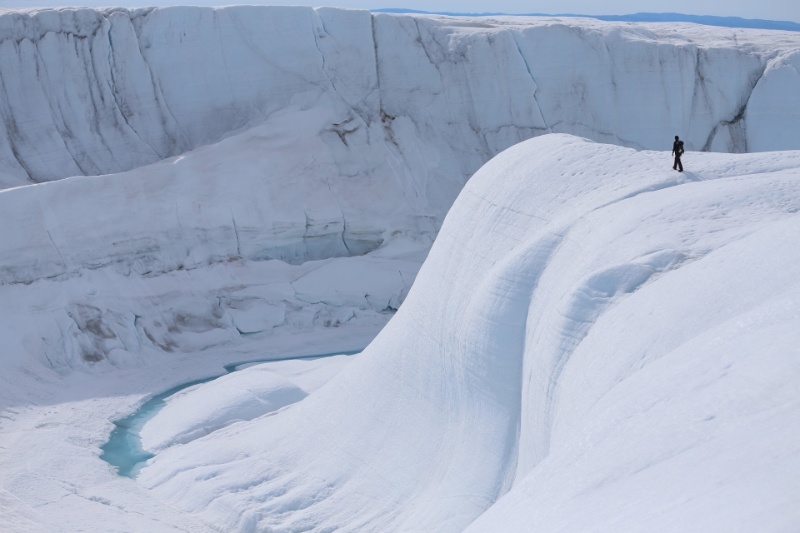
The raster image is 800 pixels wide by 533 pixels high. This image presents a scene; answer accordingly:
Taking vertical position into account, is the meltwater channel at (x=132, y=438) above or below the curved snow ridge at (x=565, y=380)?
below

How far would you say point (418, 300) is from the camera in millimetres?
7812

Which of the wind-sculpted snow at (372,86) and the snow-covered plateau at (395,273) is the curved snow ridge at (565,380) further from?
the wind-sculpted snow at (372,86)

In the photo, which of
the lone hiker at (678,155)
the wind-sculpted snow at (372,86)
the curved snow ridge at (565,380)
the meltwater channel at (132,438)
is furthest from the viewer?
the wind-sculpted snow at (372,86)

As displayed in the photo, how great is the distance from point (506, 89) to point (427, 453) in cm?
968

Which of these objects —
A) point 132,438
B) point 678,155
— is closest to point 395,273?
point 132,438

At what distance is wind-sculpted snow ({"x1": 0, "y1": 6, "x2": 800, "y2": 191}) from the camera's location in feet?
48.3

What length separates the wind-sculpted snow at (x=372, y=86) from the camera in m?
14.7

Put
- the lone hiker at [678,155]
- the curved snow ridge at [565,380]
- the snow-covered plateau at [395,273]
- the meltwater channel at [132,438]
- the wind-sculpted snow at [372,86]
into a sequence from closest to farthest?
1. the curved snow ridge at [565,380]
2. the snow-covered plateau at [395,273]
3. the lone hiker at [678,155]
4. the meltwater channel at [132,438]
5. the wind-sculpted snow at [372,86]

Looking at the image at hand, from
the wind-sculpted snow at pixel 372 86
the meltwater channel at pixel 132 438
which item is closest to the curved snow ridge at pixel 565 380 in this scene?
the meltwater channel at pixel 132 438

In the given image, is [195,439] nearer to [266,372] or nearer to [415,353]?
[266,372]

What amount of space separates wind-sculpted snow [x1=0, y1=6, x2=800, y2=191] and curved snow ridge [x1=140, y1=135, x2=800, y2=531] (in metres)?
7.36

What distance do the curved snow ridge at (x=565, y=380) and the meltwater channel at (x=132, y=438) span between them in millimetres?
383

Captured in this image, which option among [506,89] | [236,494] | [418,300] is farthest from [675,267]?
[506,89]

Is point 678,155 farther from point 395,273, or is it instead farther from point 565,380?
point 395,273
